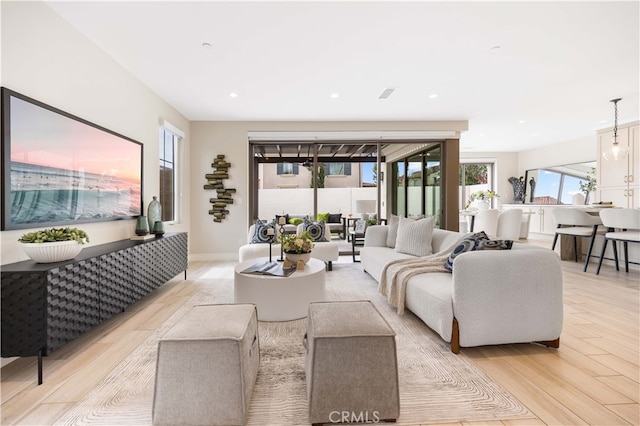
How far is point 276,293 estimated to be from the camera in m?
2.75

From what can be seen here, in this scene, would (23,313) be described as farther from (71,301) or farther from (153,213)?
(153,213)

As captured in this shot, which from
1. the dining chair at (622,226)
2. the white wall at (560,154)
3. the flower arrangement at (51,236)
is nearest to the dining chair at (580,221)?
the dining chair at (622,226)

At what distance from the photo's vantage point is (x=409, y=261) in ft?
10.3

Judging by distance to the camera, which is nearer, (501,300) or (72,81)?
(501,300)

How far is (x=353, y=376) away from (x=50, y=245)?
2.12 m

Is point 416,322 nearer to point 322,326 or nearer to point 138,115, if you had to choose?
point 322,326

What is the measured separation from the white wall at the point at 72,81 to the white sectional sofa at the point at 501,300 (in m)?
3.10

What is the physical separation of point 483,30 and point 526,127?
15.6 feet

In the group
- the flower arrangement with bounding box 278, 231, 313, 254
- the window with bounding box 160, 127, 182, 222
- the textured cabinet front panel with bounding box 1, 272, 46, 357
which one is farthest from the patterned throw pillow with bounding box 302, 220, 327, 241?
the textured cabinet front panel with bounding box 1, 272, 46, 357

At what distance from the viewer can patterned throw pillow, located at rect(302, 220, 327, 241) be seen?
5.10 m

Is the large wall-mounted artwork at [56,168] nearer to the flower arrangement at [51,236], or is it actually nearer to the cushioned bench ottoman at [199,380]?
the flower arrangement at [51,236]

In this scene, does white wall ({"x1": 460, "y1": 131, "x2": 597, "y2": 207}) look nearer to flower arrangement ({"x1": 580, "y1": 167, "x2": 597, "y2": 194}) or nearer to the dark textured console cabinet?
flower arrangement ({"x1": 580, "y1": 167, "x2": 597, "y2": 194})

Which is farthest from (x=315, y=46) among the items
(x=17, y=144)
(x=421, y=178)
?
(x=421, y=178)

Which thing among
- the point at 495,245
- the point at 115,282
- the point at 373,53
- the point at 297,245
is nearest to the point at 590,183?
the point at 495,245
